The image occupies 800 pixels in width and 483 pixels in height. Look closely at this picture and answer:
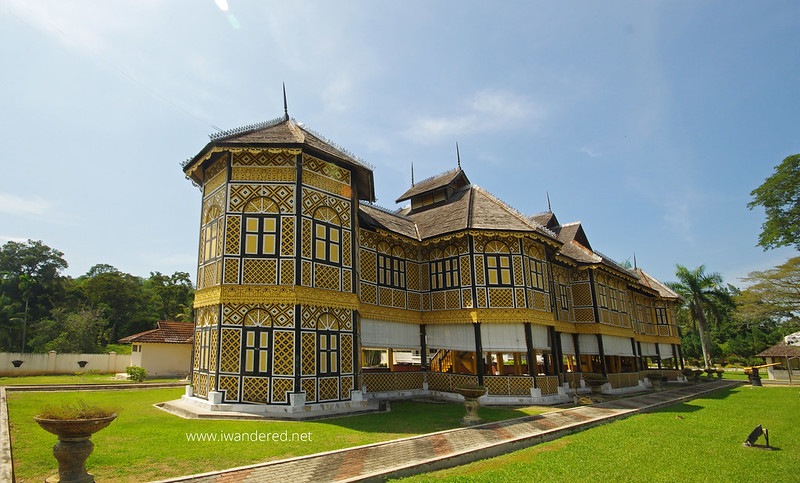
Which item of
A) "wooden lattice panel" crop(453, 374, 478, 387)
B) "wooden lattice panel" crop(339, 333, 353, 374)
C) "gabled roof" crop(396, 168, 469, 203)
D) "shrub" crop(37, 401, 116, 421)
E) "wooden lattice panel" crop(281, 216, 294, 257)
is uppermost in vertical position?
"gabled roof" crop(396, 168, 469, 203)

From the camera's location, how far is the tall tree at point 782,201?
20.2 meters

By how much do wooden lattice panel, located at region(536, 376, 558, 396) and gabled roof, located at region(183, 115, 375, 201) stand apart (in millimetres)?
10450

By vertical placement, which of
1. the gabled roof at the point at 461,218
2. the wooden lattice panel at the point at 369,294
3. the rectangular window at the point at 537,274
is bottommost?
the wooden lattice panel at the point at 369,294

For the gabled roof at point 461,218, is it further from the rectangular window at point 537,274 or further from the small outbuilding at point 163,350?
the small outbuilding at point 163,350

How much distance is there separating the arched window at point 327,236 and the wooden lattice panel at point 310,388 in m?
3.91

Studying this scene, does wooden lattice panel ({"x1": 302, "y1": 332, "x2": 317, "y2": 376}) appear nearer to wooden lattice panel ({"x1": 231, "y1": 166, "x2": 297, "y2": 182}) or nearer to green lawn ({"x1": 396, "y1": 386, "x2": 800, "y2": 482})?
wooden lattice panel ({"x1": 231, "y1": 166, "x2": 297, "y2": 182})

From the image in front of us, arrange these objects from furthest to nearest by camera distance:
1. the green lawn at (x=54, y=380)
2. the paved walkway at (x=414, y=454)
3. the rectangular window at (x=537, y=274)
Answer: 1. the green lawn at (x=54, y=380)
2. the rectangular window at (x=537, y=274)
3. the paved walkway at (x=414, y=454)

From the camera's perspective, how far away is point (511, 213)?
64.0 ft

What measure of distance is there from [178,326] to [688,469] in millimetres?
29300

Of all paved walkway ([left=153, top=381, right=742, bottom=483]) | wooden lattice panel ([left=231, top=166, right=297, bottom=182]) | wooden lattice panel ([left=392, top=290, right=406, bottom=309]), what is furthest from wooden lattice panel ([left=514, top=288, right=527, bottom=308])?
wooden lattice panel ([left=231, top=166, right=297, bottom=182])

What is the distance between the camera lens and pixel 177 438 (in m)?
9.34

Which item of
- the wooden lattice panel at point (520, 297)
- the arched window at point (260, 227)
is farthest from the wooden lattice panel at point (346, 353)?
the wooden lattice panel at point (520, 297)

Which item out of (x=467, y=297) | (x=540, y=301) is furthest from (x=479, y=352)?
(x=540, y=301)

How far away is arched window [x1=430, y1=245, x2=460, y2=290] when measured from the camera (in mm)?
18953
